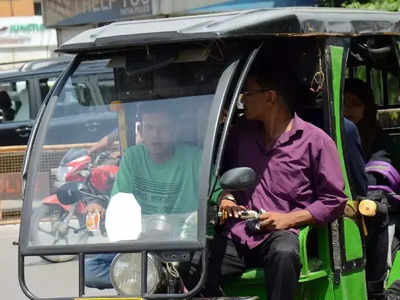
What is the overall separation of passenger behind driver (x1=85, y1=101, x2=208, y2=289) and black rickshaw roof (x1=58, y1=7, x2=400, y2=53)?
37cm

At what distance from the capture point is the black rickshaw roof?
15.6 feet

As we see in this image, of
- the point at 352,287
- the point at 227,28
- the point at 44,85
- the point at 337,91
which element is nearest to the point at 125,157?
the point at 227,28

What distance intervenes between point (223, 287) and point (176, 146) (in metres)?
0.77

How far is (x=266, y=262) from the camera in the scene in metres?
4.84

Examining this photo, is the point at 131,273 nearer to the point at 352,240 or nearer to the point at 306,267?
the point at 306,267

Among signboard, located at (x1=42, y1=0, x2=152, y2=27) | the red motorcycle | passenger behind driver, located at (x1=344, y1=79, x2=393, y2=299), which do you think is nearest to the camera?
the red motorcycle

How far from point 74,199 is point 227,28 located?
119 cm

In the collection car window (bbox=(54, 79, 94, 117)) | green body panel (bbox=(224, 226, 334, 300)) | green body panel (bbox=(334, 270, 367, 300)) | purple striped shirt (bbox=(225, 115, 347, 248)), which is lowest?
green body panel (bbox=(334, 270, 367, 300))

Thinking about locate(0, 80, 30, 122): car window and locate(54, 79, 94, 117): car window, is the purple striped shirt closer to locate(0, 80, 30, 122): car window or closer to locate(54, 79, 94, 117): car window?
locate(54, 79, 94, 117): car window

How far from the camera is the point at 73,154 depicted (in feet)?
17.2

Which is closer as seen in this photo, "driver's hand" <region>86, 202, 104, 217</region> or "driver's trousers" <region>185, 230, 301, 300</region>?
"driver's trousers" <region>185, 230, 301, 300</region>

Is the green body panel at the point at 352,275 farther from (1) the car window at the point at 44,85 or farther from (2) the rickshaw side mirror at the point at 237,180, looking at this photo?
(1) the car window at the point at 44,85

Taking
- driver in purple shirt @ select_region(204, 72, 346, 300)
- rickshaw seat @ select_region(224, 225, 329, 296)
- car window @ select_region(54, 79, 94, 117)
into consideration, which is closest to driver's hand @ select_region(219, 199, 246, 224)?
driver in purple shirt @ select_region(204, 72, 346, 300)

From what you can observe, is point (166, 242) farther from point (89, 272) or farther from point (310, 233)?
point (310, 233)
